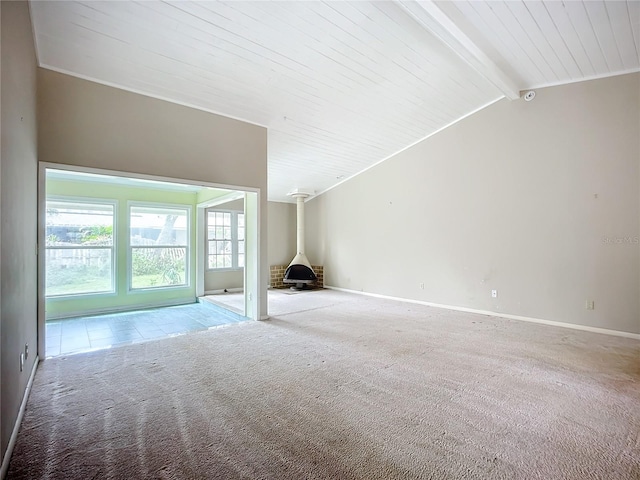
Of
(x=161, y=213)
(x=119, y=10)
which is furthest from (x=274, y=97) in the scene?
(x=161, y=213)

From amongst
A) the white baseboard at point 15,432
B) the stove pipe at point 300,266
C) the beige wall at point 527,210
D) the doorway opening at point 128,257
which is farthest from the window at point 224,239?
the white baseboard at point 15,432

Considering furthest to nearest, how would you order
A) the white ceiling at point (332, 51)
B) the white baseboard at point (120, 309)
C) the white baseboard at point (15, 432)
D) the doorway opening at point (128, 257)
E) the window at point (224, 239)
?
the window at point (224, 239), the white baseboard at point (120, 309), the doorway opening at point (128, 257), the white ceiling at point (332, 51), the white baseboard at point (15, 432)

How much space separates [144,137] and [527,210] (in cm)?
549

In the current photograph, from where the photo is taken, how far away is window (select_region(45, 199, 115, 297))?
17.9ft

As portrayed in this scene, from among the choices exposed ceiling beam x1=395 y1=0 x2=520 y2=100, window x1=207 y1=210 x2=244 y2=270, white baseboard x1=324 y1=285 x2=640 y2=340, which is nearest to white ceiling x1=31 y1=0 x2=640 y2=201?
exposed ceiling beam x1=395 y1=0 x2=520 y2=100

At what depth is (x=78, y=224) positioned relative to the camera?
18.7 ft

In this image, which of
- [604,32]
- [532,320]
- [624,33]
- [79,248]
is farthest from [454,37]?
[79,248]

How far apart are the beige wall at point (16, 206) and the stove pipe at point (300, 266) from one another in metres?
5.53

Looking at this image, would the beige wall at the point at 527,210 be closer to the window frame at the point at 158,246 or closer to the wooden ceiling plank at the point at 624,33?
the wooden ceiling plank at the point at 624,33

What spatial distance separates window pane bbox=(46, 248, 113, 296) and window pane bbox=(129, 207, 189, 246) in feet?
2.09

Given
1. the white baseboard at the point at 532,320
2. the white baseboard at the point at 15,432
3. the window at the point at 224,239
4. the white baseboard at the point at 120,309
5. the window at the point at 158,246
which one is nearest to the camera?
the white baseboard at the point at 15,432

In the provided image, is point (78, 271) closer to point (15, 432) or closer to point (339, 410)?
point (15, 432)

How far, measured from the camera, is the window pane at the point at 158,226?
6359mm

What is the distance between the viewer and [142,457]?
5.94 feet
